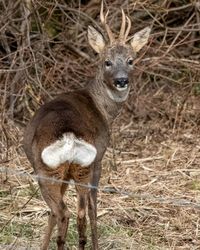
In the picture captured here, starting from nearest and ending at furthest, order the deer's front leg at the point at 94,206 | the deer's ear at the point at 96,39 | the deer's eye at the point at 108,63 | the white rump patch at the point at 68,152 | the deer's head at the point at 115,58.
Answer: the white rump patch at the point at 68,152
the deer's front leg at the point at 94,206
the deer's head at the point at 115,58
the deer's eye at the point at 108,63
the deer's ear at the point at 96,39

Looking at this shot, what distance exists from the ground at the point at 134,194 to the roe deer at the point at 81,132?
331 millimetres

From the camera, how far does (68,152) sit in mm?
5145

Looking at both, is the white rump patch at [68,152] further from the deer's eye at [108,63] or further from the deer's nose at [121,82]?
the deer's eye at [108,63]

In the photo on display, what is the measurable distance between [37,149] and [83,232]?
704 mm

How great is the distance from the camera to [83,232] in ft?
18.6

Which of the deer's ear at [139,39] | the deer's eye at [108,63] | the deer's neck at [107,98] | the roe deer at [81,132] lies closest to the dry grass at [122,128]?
the roe deer at [81,132]

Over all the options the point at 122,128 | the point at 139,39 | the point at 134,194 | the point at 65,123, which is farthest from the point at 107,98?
the point at 122,128

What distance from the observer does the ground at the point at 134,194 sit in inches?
254

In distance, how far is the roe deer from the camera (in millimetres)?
5263

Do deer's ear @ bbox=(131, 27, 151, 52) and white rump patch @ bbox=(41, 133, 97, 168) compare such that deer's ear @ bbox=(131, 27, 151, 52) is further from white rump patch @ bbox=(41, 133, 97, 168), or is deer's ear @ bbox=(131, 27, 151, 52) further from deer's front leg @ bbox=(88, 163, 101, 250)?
white rump patch @ bbox=(41, 133, 97, 168)

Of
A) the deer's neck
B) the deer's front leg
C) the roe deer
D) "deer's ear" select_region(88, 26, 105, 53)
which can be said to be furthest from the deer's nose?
the deer's front leg

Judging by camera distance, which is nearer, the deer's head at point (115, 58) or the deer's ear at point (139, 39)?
the deer's head at point (115, 58)

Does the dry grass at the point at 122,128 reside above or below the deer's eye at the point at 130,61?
below

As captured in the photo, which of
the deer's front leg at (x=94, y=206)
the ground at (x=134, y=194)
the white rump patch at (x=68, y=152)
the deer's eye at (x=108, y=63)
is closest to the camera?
the white rump patch at (x=68, y=152)
